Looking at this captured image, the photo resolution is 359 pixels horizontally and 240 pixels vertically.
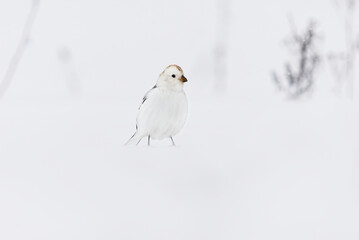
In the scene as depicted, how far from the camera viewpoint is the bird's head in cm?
265

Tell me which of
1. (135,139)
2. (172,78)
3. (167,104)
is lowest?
(135,139)

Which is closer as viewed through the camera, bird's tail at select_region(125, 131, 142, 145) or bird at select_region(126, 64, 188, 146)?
bird at select_region(126, 64, 188, 146)

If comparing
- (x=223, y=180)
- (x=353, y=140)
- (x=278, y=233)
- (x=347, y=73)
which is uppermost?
(x=347, y=73)

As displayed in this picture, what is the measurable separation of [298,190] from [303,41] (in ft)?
5.54

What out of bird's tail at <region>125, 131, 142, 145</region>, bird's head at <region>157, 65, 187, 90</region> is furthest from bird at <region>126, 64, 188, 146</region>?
bird's tail at <region>125, 131, 142, 145</region>

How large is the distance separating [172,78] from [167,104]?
0.13 m

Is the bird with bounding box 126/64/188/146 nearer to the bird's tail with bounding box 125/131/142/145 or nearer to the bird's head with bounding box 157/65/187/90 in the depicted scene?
the bird's head with bounding box 157/65/187/90

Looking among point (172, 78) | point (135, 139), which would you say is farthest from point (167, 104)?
point (135, 139)

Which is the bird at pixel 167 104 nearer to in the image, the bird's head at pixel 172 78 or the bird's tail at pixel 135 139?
the bird's head at pixel 172 78

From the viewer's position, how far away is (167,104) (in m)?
2.65

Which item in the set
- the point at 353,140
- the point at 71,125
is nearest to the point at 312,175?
the point at 353,140

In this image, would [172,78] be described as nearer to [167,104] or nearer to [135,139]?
[167,104]

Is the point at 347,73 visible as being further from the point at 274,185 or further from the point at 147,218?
the point at 147,218

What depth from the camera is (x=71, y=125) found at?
130 inches
